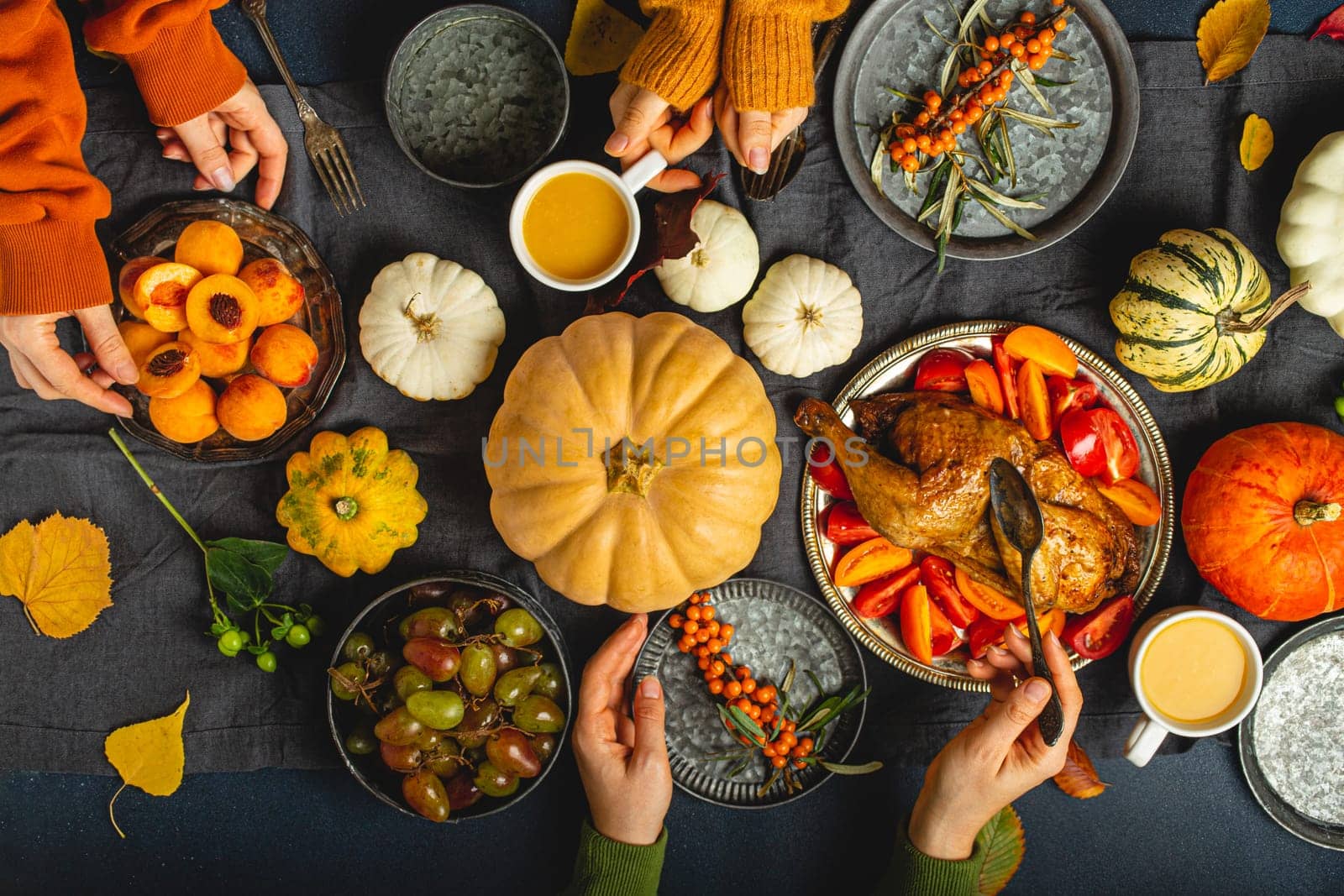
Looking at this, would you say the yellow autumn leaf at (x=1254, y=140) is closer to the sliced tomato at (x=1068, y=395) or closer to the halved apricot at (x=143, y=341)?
the sliced tomato at (x=1068, y=395)

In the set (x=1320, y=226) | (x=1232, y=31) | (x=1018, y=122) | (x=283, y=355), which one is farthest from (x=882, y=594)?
(x=1232, y=31)

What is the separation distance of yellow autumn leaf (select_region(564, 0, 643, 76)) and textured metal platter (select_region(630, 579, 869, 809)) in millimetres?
1017

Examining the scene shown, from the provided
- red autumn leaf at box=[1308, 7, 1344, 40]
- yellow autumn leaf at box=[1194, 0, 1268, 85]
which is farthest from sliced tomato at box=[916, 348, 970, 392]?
red autumn leaf at box=[1308, 7, 1344, 40]

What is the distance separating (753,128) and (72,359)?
4.12 ft

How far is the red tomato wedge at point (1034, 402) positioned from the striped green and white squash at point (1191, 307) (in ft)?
0.66

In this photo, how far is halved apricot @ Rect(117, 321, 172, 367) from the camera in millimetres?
1433

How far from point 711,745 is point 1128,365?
1.07 m

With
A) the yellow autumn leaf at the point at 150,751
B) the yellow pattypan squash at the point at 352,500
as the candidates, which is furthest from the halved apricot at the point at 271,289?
the yellow autumn leaf at the point at 150,751

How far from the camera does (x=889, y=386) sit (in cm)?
154

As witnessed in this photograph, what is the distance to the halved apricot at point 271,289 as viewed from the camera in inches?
56.8

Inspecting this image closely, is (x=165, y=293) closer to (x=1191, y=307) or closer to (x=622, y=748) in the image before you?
(x=622, y=748)

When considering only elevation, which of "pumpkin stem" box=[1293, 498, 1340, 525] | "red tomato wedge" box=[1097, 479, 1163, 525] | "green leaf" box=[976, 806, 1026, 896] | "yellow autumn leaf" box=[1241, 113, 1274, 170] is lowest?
"green leaf" box=[976, 806, 1026, 896]

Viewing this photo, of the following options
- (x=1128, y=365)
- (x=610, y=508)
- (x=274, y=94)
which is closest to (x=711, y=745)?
A: (x=610, y=508)

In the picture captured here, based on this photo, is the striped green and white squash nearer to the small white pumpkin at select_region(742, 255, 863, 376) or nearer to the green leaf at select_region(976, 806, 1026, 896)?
the small white pumpkin at select_region(742, 255, 863, 376)
